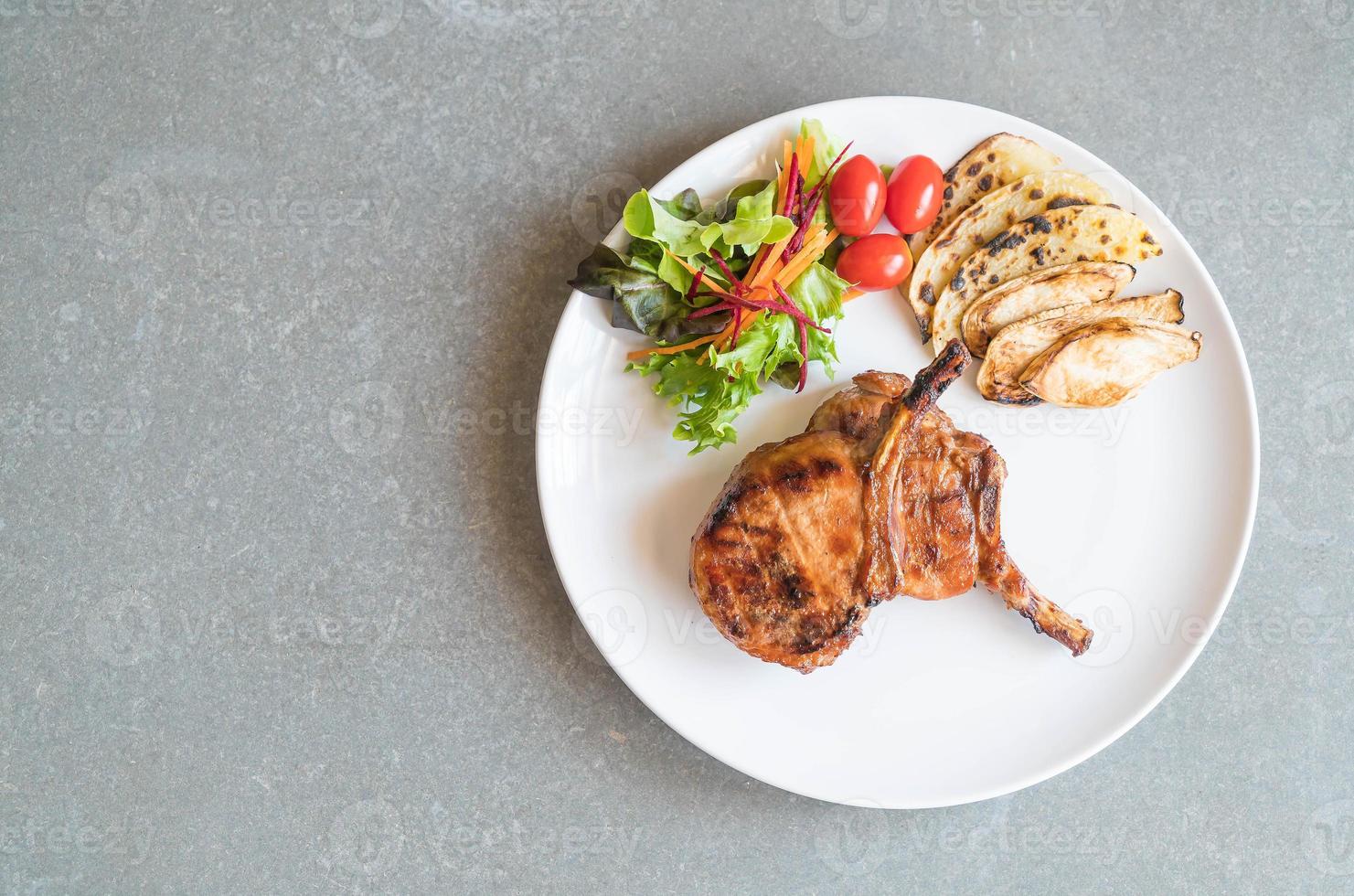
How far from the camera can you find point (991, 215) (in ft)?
11.4

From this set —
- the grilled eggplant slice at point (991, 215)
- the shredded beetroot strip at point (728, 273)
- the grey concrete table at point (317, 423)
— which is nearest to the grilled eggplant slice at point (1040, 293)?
the grilled eggplant slice at point (991, 215)

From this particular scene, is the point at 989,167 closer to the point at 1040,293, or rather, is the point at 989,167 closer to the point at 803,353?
the point at 1040,293

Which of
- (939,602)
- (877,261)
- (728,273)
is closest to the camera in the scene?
(728,273)

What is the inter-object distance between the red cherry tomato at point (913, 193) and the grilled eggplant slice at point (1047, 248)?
269 millimetres

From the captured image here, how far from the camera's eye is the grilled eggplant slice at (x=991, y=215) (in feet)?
11.3

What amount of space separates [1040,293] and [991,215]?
0.39m

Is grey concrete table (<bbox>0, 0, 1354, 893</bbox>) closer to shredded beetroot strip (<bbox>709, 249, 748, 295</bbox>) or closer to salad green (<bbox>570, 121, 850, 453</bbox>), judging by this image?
salad green (<bbox>570, 121, 850, 453</bbox>)

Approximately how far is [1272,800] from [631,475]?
3.32 meters

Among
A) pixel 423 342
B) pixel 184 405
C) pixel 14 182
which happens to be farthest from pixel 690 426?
pixel 14 182

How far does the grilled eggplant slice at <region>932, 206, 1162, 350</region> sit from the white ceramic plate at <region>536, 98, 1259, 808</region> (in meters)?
0.14

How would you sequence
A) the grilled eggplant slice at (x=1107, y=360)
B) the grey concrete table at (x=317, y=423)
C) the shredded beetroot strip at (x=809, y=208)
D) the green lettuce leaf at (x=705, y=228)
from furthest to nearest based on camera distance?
the grey concrete table at (x=317, y=423)
the grilled eggplant slice at (x=1107, y=360)
the shredded beetroot strip at (x=809, y=208)
the green lettuce leaf at (x=705, y=228)

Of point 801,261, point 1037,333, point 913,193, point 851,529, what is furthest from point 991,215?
point 851,529

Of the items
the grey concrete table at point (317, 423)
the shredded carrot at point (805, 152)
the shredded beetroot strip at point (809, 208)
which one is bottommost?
the grey concrete table at point (317, 423)

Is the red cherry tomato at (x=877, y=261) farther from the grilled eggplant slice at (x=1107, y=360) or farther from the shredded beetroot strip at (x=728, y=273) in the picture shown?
the grilled eggplant slice at (x=1107, y=360)
